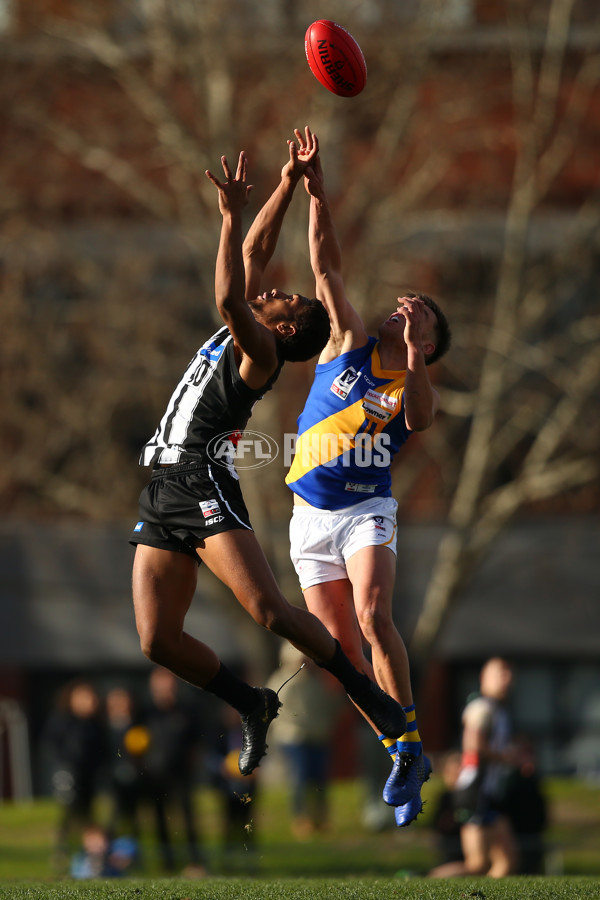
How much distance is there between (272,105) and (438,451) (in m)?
5.57

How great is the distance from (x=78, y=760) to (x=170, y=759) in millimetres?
1235

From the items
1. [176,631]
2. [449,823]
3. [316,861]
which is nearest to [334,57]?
[176,631]

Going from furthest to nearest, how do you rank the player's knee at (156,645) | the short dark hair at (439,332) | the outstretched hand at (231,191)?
the short dark hair at (439,332), the player's knee at (156,645), the outstretched hand at (231,191)

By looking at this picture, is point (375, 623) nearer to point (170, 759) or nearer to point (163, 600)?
point (163, 600)

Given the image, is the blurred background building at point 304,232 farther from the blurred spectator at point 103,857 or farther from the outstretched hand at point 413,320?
the outstretched hand at point 413,320

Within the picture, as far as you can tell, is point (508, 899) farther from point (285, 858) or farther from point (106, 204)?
point (106, 204)

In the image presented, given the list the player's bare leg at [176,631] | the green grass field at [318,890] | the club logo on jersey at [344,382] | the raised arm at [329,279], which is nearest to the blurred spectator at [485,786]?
the green grass field at [318,890]

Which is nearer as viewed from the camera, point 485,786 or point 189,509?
point 189,509

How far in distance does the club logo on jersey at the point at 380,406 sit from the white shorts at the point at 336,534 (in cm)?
49

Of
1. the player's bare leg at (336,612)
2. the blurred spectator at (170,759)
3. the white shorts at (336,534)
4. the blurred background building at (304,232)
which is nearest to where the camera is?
the white shorts at (336,534)

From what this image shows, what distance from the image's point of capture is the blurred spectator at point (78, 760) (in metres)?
12.5

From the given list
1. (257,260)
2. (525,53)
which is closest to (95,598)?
A: (525,53)

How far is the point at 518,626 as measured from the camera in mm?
19500

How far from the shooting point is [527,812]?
400 inches
